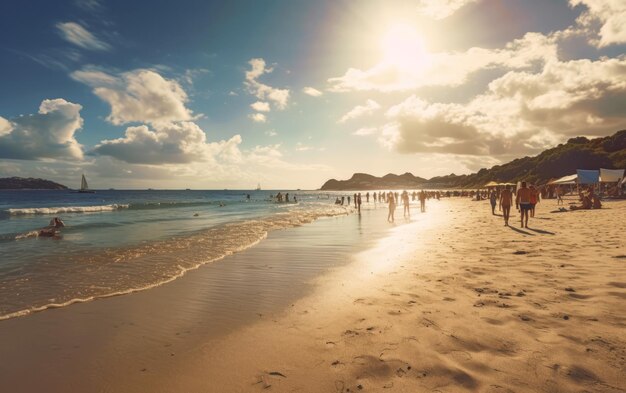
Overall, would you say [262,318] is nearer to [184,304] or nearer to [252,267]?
[184,304]

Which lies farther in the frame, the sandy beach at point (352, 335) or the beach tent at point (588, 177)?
the beach tent at point (588, 177)

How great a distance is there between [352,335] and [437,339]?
118 cm

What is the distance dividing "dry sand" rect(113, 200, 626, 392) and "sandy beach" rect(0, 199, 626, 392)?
20 millimetres

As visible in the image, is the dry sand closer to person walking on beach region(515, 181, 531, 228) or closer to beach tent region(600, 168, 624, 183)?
person walking on beach region(515, 181, 531, 228)

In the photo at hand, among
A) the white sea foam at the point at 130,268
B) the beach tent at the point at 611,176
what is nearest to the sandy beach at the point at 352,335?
the white sea foam at the point at 130,268

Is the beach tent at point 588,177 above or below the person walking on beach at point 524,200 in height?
above

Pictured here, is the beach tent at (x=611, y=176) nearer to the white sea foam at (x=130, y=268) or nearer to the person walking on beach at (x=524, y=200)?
the person walking on beach at (x=524, y=200)

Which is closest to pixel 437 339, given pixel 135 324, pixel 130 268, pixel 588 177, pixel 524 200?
pixel 135 324

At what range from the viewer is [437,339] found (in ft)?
14.7

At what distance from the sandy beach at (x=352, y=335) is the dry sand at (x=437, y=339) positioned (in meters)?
0.02

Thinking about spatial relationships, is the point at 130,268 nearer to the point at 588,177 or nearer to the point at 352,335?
the point at 352,335

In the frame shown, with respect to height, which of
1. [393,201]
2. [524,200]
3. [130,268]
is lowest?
[130,268]

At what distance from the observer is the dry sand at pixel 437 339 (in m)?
3.57

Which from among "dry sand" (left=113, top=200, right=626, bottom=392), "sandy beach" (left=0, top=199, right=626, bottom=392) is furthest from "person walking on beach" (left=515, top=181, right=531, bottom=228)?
"dry sand" (left=113, top=200, right=626, bottom=392)
